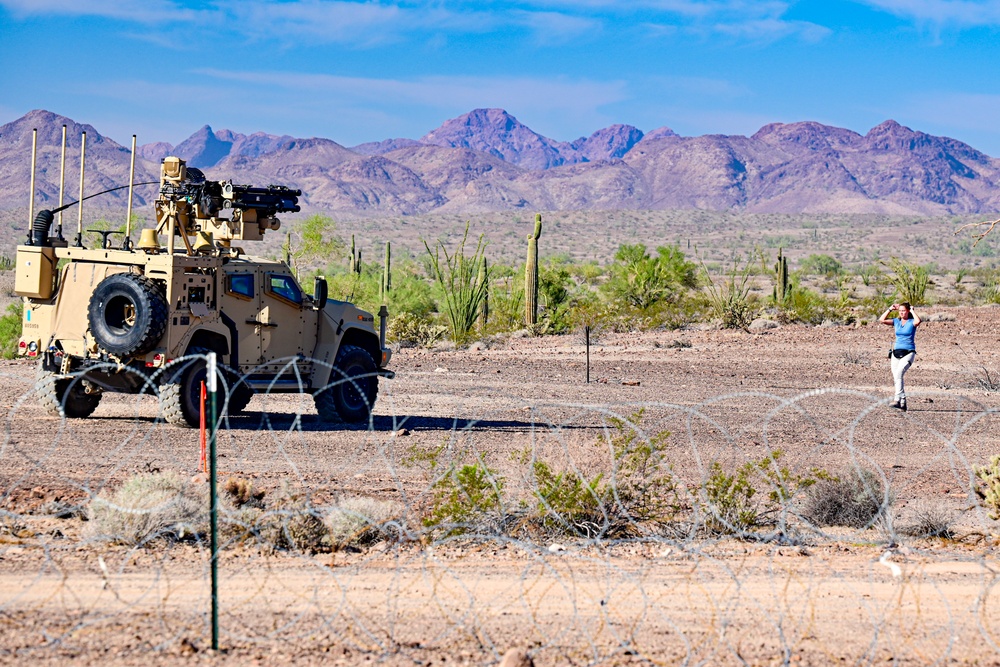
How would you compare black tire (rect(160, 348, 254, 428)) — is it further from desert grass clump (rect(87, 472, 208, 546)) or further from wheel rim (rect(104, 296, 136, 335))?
desert grass clump (rect(87, 472, 208, 546))

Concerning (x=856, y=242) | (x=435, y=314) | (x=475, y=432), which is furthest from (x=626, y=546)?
(x=856, y=242)

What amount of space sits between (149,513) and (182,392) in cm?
581

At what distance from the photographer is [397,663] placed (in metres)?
7.06

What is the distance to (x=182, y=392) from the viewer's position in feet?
50.8

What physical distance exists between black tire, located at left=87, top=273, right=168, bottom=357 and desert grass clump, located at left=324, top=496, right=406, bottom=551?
5333mm

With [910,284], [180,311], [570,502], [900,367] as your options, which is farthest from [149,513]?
[910,284]

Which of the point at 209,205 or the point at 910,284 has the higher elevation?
the point at 209,205

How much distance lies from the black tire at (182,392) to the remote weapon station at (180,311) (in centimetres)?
1

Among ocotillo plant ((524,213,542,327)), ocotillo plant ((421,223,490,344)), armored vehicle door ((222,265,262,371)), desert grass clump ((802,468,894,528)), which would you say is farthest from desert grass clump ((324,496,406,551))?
ocotillo plant ((524,213,542,327))

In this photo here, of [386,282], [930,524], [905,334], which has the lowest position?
[930,524]

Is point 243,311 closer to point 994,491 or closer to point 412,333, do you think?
point 994,491

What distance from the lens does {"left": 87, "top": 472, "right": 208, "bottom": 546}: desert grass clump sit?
964 centimetres

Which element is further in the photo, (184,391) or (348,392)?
(348,392)

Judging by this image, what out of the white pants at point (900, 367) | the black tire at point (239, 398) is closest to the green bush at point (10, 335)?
the black tire at point (239, 398)
